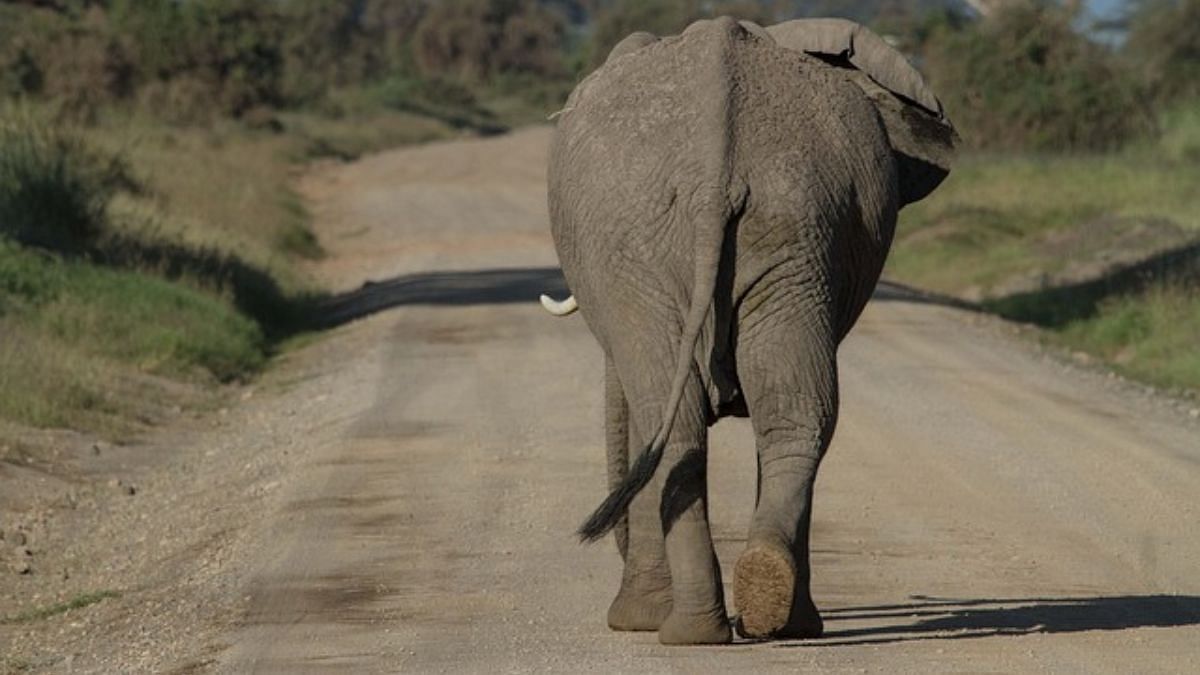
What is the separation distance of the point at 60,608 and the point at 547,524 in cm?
238

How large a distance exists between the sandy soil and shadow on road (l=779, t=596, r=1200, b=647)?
0.08ft

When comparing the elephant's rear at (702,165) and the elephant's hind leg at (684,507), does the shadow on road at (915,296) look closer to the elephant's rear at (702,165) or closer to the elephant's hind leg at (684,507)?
the elephant's rear at (702,165)

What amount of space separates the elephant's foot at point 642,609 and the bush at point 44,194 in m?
14.2

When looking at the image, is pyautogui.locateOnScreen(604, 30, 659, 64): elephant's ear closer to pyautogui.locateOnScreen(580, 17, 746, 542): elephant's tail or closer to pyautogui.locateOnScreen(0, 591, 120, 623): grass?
pyautogui.locateOnScreen(580, 17, 746, 542): elephant's tail

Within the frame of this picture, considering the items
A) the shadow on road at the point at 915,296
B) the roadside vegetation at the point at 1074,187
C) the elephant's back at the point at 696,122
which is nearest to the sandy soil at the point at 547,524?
the roadside vegetation at the point at 1074,187

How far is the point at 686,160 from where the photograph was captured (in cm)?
777

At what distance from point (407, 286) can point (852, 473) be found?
15.2 meters

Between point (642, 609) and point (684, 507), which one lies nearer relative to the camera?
point (684, 507)

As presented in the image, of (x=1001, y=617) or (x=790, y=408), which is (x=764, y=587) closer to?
(x=790, y=408)

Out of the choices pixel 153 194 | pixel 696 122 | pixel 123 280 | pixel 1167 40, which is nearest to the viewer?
pixel 696 122

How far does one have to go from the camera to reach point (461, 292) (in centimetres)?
2725

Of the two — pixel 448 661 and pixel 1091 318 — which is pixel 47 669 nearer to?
pixel 448 661

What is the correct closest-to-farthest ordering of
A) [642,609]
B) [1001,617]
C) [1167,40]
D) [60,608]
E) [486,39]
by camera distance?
[642,609] → [1001,617] → [60,608] → [1167,40] → [486,39]

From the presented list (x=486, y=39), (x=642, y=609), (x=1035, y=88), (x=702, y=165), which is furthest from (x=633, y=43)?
(x=486, y=39)
